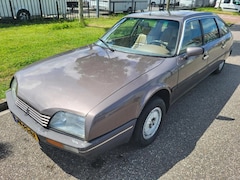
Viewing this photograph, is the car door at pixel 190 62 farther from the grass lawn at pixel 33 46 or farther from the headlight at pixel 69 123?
the grass lawn at pixel 33 46

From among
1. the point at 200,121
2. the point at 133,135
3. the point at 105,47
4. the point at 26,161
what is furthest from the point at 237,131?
the point at 26,161

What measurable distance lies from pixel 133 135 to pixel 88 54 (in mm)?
Result: 1420

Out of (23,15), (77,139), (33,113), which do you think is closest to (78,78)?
(33,113)

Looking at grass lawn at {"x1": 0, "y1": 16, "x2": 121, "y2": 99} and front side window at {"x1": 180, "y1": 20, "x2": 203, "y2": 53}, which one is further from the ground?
front side window at {"x1": 180, "y1": 20, "x2": 203, "y2": 53}

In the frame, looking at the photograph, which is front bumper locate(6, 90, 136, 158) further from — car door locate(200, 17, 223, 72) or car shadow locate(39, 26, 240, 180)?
car door locate(200, 17, 223, 72)

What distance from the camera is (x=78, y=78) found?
2514 mm

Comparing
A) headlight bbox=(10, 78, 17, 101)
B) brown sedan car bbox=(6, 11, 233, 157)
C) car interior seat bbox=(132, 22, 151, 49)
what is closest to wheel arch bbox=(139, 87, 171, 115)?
brown sedan car bbox=(6, 11, 233, 157)

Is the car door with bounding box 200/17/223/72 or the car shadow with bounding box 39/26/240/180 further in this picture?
the car door with bounding box 200/17/223/72

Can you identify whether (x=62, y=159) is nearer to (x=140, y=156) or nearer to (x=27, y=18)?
(x=140, y=156)

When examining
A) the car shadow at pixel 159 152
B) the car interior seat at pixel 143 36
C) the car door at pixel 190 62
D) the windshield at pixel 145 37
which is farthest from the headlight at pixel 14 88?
the car door at pixel 190 62

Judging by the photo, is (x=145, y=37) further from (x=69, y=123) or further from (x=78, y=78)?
(x=69, y=123)

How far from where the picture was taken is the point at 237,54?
7434 mm

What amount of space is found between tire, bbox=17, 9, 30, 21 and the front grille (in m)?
10.8

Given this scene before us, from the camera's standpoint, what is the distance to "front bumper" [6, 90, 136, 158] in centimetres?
201
